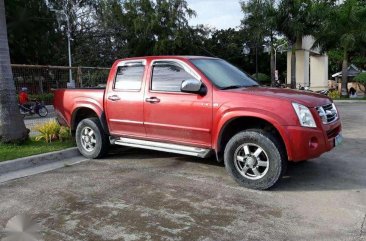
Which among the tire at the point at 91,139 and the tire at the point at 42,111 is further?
the tire at the point at 42,111

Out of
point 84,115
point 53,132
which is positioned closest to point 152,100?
point 84,115

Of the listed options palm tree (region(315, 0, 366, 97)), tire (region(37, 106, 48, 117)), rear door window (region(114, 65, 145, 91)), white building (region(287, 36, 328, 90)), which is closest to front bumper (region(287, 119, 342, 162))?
rear door window (region(114, 65, 145, 91))

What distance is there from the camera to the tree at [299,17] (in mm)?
26750

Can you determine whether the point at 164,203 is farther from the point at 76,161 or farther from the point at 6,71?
the point at 6,71

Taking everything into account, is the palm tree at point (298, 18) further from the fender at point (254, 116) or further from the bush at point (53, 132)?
the fender at point (254, 116)

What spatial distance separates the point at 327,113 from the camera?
5.61 meters

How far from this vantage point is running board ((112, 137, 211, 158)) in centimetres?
607

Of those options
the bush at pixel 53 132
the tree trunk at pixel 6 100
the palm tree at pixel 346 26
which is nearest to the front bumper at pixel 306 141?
the bush at pixel 53 132

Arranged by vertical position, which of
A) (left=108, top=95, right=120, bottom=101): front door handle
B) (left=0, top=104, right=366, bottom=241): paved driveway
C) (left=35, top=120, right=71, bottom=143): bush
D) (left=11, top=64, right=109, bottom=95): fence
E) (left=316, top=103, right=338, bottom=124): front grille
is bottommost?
(left=0, top=104, right=366, bottom=241): paved driveway

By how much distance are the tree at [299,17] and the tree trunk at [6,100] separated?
875 inches

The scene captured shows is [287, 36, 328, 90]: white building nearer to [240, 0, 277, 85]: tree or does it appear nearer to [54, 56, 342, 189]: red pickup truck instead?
[240, 0, 277, 85]: tree

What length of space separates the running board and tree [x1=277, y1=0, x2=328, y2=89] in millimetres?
22186

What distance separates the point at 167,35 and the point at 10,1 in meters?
16.3

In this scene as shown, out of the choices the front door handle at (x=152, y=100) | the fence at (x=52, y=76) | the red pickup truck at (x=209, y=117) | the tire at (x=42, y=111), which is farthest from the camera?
the tire at (x=42, y=111)
